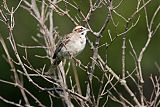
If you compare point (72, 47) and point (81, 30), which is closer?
point (81, 30)

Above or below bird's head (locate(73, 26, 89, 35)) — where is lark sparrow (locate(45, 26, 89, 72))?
below

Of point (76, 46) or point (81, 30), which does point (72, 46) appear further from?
point (81, 30)

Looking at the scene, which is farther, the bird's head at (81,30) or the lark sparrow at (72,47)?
the lark sparrow at (72,47)

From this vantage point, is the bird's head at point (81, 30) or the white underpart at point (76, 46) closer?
the bird's head at point (81, 30)

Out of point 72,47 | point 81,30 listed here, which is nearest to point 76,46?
point 72,47

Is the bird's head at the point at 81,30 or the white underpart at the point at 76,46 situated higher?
the bird's head at the point at 81,30

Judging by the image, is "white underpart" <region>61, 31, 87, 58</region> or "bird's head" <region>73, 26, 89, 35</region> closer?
"bird's head" <region>73, 26, 89, 35</region>

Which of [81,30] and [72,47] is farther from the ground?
[81,30]

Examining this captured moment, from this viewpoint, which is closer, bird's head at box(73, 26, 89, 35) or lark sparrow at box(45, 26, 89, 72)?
bird's head at box(73, 26, 89, 35)

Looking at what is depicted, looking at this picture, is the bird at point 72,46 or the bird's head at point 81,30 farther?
the bird at point 72,46

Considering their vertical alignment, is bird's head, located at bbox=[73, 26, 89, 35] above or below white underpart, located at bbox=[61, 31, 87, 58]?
above

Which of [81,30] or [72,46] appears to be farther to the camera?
[72,46]

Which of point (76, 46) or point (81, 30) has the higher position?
point (81, 30)

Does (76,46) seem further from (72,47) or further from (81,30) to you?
(81,30)
